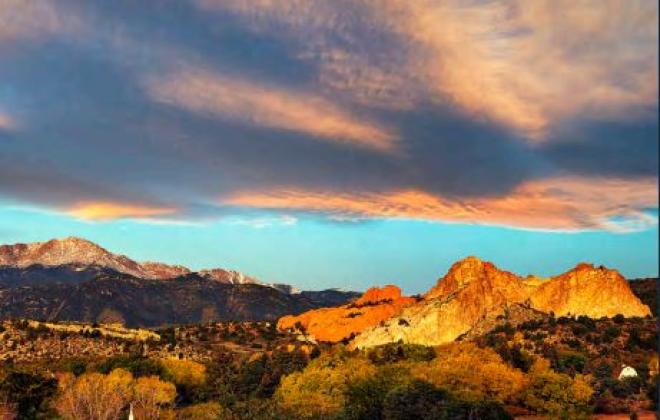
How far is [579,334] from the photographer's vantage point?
6939 inches

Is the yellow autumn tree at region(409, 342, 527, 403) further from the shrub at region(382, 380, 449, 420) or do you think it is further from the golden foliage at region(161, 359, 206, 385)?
the golden foliage at region(161, 359, 206, 385)

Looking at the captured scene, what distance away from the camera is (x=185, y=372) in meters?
156

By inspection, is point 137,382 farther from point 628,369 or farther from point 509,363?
point 628,369

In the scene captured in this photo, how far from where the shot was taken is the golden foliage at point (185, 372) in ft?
500

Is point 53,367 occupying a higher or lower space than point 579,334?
lower

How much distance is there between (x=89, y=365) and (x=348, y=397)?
228 feet

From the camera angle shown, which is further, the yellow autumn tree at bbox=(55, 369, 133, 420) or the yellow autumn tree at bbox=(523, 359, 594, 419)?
the yellow autumn tree at bbox=(523, 359, 594, 419)

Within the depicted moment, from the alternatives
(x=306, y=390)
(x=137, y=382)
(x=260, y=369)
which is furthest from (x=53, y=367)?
(x=306, y=390)

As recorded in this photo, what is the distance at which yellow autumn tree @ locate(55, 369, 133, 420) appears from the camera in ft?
333

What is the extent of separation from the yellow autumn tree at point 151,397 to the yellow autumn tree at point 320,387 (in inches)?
793

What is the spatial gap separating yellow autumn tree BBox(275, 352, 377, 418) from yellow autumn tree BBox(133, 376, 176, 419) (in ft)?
66.1

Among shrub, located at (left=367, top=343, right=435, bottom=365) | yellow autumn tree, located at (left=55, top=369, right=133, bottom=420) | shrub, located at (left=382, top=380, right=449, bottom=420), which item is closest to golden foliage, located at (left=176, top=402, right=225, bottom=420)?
yellow autumn tree, located at (left=55, top=369, right=133, bottom=420)

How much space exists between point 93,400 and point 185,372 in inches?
1942

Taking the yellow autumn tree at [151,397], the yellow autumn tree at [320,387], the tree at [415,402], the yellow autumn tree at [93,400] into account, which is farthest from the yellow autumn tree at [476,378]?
the yellow autumn tree at [93,400]
